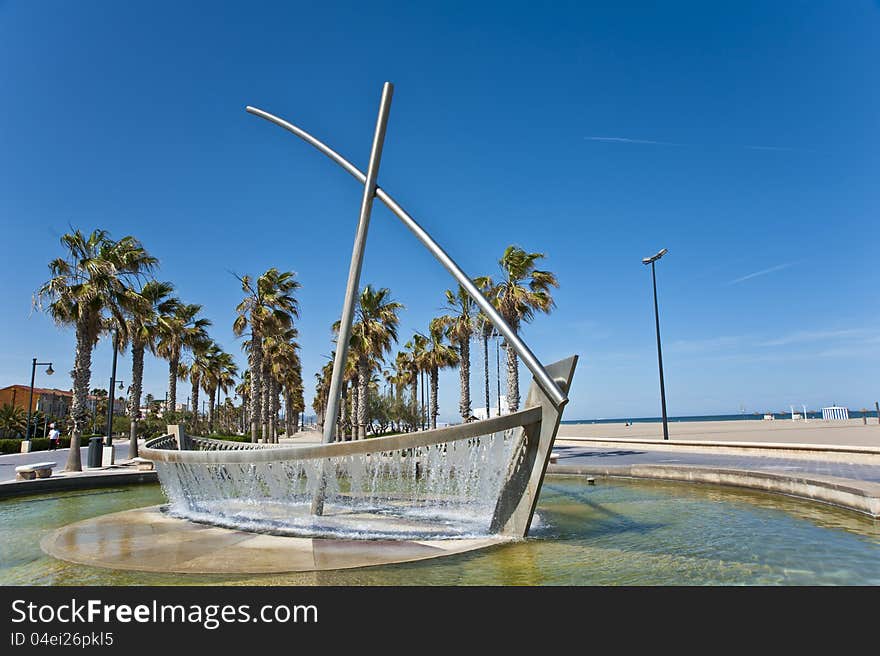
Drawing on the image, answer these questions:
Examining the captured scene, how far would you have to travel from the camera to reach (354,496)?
8570 mm

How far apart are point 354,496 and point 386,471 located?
26.9 inches

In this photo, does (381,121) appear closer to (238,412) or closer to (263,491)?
(263,491)

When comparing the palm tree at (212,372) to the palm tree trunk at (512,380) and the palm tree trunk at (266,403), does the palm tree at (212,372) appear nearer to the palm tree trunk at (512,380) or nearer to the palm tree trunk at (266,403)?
the palm tree trunk at (266,403)

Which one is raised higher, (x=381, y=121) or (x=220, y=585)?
(x=381, y=121)

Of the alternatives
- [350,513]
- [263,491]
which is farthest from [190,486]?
[350,513]

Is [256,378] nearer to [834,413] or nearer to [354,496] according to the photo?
[354,496]

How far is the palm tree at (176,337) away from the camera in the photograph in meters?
26.3

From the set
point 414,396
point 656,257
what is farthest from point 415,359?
point 656,257

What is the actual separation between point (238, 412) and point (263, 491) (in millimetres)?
83760

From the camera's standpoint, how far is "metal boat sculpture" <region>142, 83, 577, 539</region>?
745cm

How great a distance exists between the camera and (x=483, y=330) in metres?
26.3

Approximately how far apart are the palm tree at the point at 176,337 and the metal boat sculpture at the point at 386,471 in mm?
16928

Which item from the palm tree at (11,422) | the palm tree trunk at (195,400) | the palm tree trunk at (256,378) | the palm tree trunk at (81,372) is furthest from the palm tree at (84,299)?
the palm tree at (11,422)
